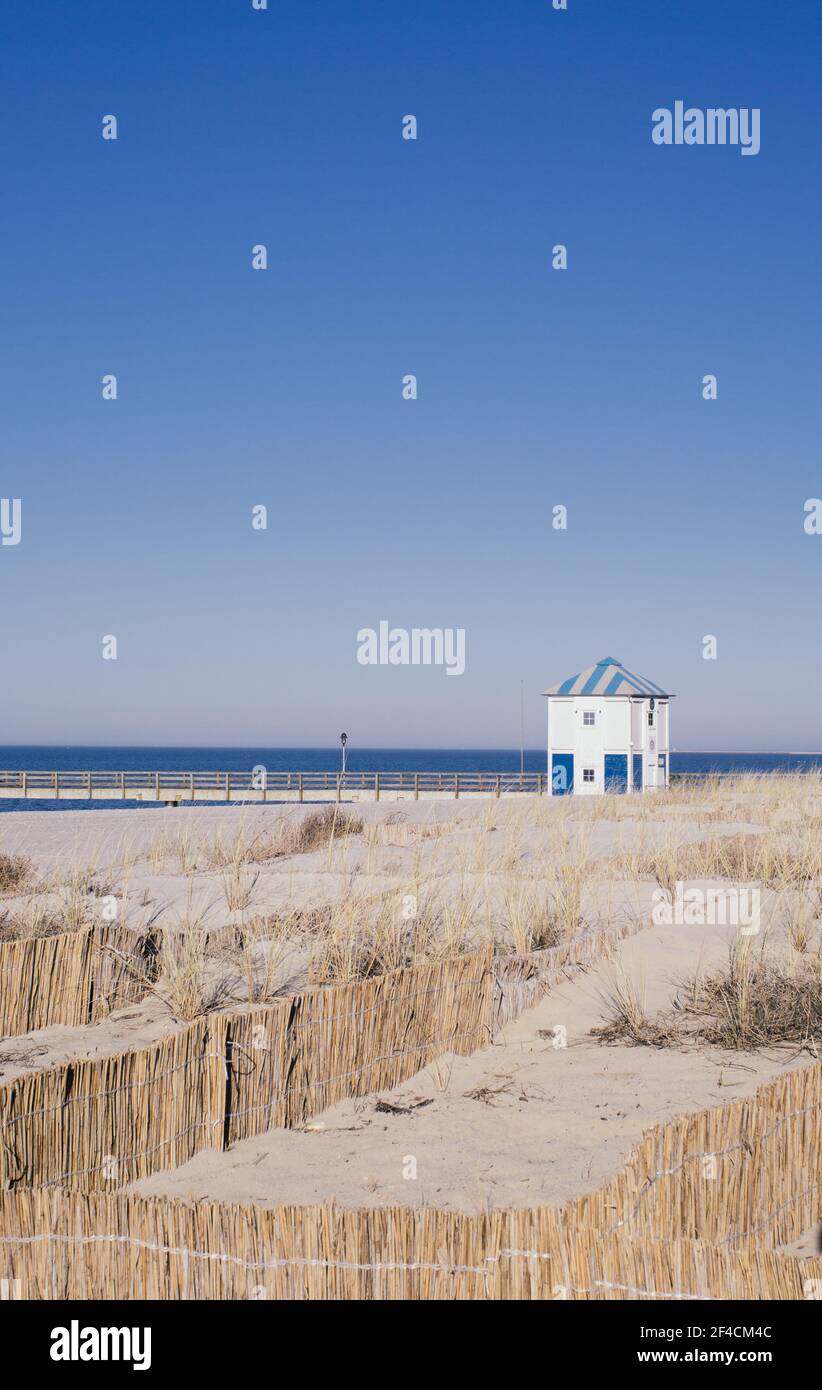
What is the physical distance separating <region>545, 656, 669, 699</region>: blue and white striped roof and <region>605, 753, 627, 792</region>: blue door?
1717 millimetres

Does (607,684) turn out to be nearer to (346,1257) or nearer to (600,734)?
(600,734)

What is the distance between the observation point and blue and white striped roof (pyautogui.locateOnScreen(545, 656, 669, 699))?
95.4 ft

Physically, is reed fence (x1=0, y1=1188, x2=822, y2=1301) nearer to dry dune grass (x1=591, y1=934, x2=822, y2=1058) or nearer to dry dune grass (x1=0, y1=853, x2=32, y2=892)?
dry dune grass (x1=591, y1=934, x2=822, y2=1058)

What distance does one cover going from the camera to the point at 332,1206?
3.03 m

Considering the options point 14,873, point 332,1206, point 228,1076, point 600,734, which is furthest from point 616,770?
point 332,1206

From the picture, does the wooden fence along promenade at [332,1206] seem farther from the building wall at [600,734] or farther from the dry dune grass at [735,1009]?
the building wall at [600,734]

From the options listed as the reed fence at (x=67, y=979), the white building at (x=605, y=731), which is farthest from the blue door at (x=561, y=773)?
the reed fence at (x=67, y=979)

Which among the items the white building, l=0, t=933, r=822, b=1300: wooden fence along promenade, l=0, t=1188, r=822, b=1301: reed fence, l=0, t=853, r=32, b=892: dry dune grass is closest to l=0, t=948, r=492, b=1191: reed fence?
l=0, t=933, r=822, b=1300: wooden fence along promenade

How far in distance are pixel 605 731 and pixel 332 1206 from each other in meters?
26.6

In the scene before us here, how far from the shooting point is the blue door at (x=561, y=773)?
98.1 ft

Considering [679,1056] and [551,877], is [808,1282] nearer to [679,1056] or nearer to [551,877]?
[679,1056]

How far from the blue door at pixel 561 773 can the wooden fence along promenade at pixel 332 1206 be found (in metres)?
24.5

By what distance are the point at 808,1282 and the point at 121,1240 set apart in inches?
71.0

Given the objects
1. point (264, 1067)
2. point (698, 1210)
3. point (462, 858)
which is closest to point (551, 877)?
point (462, 858)
